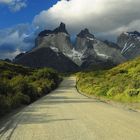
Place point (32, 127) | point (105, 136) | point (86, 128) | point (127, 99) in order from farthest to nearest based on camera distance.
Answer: point (127, 99)
point (32, 127)
point (86, 128)
point (105, 136)

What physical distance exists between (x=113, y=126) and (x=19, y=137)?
13.4 feet

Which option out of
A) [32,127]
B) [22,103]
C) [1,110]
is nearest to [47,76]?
[22,103]

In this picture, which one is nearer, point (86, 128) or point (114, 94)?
point (86, 128)

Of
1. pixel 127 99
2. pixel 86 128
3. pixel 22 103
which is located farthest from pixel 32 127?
pixel 22 103

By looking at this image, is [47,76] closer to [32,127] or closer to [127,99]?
[127,99]

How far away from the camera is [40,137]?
48.2 feet

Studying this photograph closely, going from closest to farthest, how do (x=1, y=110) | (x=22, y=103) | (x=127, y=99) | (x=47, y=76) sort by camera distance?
(x=1, y=110)
(x=127, y=99)
(x=22, y=103)
(x=47, y=76)

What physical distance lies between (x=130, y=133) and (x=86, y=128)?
94.8 inches

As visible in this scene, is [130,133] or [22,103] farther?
[22,103]

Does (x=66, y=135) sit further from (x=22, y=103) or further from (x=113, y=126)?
(x=22, y=103)

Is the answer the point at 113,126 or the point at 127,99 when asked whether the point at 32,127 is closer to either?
the point at 113,126

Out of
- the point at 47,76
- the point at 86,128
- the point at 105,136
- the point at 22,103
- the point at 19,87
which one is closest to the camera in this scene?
the point at 105,136

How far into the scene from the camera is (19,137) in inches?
586

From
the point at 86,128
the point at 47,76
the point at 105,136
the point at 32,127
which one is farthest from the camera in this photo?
the point at 47,76
